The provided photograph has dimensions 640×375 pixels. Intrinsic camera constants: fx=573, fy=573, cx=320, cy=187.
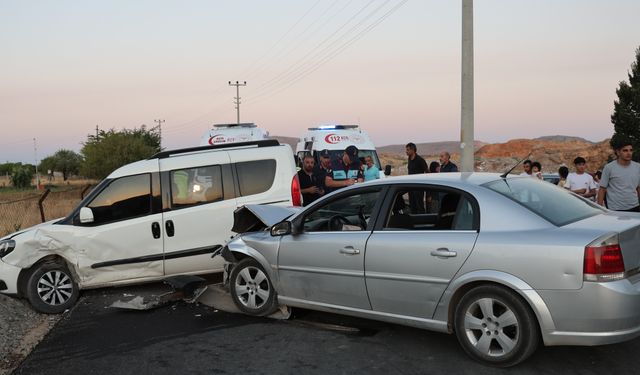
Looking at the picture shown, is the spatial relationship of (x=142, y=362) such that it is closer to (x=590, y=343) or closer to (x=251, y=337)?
(x=251, y=337)

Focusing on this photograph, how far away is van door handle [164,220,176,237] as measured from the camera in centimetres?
725

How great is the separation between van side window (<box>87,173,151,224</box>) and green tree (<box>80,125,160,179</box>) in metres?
46.1

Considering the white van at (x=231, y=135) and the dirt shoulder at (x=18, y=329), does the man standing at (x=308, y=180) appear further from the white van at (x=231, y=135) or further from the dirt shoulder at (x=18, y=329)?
the white van at (x=231, y=135)

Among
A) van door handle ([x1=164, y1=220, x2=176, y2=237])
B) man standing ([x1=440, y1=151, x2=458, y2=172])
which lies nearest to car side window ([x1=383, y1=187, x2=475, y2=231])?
van door handle ([x1=164, y1=220, x2=176, y2=237])

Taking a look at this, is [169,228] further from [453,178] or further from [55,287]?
[453,178]

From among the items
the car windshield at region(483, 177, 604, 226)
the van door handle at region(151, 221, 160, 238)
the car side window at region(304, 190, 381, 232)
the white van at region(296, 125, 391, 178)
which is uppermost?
the white van at region(296, 125, 391, 178)

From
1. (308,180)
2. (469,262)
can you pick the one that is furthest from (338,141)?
(469,262)

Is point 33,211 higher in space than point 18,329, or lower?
higher

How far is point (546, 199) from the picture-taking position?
15.5ft

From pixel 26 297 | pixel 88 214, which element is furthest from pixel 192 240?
pixel 26 297

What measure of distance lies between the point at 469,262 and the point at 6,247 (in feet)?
18.2

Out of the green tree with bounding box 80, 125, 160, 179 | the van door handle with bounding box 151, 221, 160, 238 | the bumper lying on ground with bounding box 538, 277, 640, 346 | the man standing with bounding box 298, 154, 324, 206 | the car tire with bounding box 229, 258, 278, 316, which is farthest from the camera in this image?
the green tree with bounding box 80, 125, 160, 179

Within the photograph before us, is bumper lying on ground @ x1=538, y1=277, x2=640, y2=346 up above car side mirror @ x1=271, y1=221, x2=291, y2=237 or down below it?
below

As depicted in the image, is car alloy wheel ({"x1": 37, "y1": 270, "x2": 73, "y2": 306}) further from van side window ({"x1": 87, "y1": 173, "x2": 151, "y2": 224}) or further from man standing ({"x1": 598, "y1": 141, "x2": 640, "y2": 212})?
man standing ({"x1": 598, "y1": 141, "x2": 640, "y2": 212})
